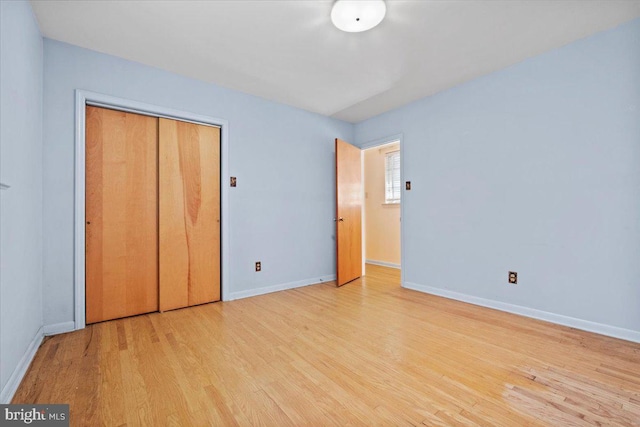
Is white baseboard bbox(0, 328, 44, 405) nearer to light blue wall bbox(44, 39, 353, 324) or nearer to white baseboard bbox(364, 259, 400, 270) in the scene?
light blue wall bbox(44, 39, 353, 324)

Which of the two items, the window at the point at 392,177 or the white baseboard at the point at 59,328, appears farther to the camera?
the window at the point at 392,177

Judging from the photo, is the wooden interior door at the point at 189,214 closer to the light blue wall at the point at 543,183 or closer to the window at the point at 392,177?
the light blue wall at the point at 543,183

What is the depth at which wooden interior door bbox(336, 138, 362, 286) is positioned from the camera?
385 centimetres

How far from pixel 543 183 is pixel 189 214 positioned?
3459 mm

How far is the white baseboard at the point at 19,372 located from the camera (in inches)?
56.2

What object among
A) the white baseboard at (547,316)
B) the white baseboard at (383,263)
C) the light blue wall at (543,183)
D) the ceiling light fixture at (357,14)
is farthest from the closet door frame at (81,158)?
the white baseboard at (383,263)

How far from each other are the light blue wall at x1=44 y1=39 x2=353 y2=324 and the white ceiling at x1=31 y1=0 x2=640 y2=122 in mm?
216

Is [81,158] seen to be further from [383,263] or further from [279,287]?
[383,263]

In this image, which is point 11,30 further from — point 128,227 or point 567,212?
point 567,212

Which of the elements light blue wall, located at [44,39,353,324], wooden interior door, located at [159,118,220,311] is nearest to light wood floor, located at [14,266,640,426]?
wooden interior door, located at [159,118,220,311]

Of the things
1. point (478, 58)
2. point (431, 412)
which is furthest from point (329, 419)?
point (478, 58)

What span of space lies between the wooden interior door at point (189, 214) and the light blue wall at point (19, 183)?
91 centimetres

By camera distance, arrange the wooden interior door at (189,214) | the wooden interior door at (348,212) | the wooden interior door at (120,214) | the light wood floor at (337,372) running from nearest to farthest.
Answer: the light wood floor at (337,372)
the wooden interior door at (120,214)
the wooden interior door at (189,214)
the wooden interior door at (348,212)

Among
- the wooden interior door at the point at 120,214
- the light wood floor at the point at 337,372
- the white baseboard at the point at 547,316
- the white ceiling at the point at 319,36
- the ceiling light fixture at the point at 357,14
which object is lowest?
the light wood floor at the point at 337,372
